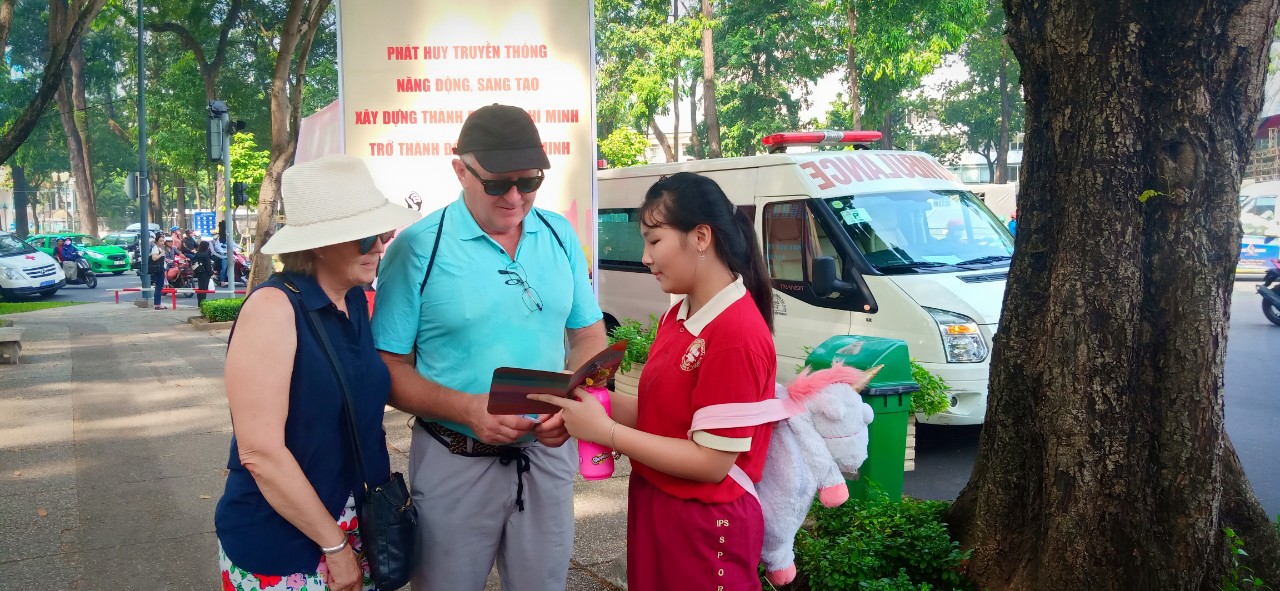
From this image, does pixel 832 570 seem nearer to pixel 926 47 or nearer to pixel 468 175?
pixel 468 175

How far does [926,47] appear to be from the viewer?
21281mm

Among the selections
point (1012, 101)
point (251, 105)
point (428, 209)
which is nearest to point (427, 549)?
point (428, 209)

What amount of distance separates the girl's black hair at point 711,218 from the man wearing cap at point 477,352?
0.48 meters

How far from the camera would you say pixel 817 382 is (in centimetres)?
243

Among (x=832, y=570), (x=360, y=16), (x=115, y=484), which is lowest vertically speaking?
(x=115, y=484)

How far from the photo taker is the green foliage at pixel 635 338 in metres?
8.35

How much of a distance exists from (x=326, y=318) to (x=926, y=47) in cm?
2090

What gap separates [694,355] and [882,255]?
567 cm

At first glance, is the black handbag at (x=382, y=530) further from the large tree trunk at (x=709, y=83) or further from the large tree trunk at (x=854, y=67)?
the large tree trunk at (x=709, y=83)

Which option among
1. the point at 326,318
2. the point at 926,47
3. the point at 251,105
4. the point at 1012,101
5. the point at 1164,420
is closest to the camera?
the point at 326,318

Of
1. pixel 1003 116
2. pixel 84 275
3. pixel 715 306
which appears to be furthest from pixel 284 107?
pixel 1003 116

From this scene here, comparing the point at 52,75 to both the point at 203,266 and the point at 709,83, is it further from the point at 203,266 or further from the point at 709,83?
the point at 709,83

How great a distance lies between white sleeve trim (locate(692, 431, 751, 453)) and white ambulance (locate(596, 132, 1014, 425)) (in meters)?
5.02

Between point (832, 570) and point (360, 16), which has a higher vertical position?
point (360, 16)
